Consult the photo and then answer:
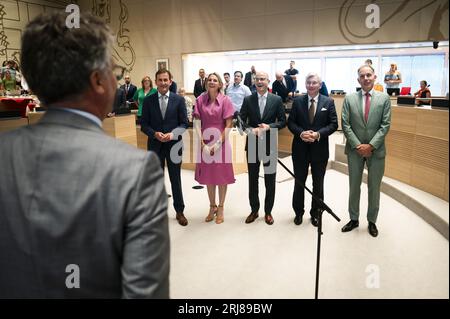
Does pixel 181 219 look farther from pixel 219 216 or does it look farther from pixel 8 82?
pixel 8 82

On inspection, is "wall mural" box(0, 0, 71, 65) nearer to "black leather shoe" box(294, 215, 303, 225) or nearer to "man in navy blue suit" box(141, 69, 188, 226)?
"man in navy blue suit" box(141, 69, 188, 226)

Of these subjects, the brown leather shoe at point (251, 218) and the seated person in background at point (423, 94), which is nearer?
the brown leather shoe at point (251, 218)

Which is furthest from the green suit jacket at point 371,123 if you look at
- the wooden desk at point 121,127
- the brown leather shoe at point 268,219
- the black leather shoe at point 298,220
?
the wooden desk at point 121,127

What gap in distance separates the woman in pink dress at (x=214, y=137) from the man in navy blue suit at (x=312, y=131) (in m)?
0.65

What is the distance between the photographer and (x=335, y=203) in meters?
4.16

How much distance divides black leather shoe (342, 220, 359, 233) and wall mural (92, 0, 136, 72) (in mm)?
9615

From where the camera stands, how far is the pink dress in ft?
11.7

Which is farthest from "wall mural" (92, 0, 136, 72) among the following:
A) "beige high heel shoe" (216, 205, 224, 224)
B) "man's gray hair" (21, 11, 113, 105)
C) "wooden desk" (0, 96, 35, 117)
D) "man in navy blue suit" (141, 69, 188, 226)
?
"man's gray hair" (21, 11, 113, 105)

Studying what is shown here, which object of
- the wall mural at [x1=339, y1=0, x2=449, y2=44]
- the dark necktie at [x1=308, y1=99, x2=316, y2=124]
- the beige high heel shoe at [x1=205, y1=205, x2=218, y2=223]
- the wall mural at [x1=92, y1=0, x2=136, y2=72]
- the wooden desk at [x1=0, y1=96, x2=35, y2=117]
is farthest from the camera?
the wall mural at [x1=92, y1=0, x2=136, y2=72]

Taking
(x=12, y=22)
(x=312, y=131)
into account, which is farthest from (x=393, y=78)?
(x=12, y=22)

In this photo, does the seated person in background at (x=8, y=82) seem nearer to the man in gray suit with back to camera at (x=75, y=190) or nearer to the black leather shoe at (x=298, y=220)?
the black leather shoe at (x=298, y=220)

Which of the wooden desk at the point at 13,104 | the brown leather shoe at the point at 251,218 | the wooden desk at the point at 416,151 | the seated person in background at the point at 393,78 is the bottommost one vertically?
the brown leather shoe at the point at 251,218

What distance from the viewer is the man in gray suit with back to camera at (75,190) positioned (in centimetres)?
80

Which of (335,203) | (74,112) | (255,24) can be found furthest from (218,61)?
(74,112)
